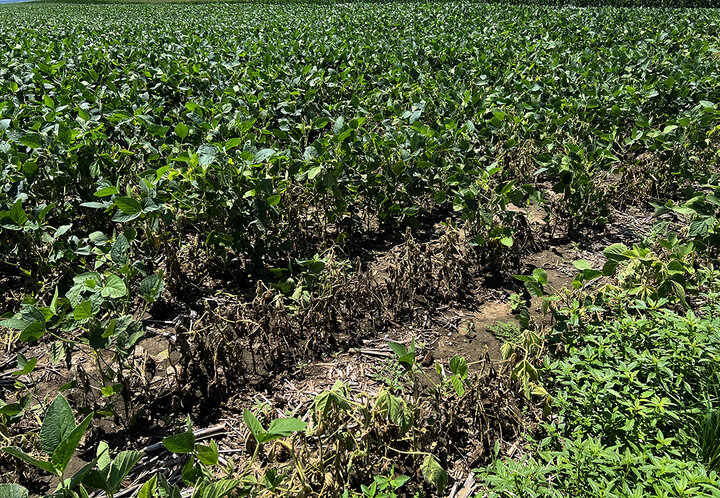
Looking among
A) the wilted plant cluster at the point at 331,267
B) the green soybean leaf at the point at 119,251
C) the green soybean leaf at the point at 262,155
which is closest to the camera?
the wilted plant cluster at the point at 331,267

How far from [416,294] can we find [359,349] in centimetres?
61

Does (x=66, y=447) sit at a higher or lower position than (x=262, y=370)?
higher

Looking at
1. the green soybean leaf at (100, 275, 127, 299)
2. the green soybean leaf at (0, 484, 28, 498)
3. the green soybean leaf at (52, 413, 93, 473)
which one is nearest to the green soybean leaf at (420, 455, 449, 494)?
the green soybean leaf at (52, 413, 93, 473)

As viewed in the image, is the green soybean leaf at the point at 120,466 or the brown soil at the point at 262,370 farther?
the brown soil at the point at 262,370

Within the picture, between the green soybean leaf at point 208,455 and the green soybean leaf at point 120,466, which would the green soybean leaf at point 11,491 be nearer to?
the green soybean leaf at point 120,466

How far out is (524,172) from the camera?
464 centimetres

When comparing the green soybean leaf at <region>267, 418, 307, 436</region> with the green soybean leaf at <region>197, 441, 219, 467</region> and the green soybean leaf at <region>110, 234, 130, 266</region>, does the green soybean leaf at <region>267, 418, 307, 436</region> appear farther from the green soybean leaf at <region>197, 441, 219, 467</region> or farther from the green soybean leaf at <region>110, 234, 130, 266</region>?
the green soybean leaf at <region>110, 234, 130, 266</region>

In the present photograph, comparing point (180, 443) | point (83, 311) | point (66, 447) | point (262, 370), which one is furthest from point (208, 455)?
point (262, 370)

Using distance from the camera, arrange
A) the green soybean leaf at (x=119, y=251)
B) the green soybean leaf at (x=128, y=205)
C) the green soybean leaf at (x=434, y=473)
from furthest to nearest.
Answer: the green soybean leaf at (x=128, y=205) → the green soybean leaf at (x=119, y=251) → the green soybean leaf at (x=434, y=473)

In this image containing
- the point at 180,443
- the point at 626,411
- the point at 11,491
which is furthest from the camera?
the point at 626,411

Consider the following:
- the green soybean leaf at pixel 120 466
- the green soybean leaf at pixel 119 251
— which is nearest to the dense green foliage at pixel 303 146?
the green soybean leaf at pixel 119 251

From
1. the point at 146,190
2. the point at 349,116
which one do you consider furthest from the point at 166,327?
the point at 349,116

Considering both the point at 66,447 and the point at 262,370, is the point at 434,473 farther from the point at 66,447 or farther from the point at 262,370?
the point at 66,447

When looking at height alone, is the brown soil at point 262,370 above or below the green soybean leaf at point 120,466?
below
